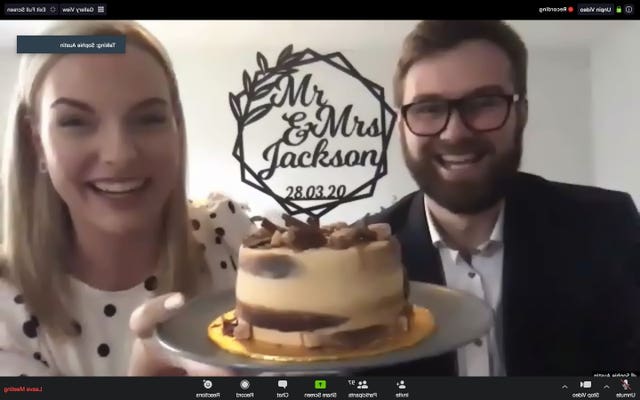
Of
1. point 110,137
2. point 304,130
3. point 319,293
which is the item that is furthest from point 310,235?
point 110,137

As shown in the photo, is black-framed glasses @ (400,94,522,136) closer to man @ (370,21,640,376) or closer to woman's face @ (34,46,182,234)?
man @ (370,21,640,376)

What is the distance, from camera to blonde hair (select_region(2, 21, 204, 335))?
2.81 feet

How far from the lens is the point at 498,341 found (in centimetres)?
85

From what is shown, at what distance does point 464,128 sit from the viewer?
854 millimetres

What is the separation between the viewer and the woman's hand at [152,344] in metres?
0.84

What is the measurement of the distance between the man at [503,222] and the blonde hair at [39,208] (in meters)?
0.31

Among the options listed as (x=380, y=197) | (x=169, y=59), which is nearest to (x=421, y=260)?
(x=380, y=197)

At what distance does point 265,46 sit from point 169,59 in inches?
5.0

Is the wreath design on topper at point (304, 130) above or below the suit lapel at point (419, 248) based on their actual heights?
above
